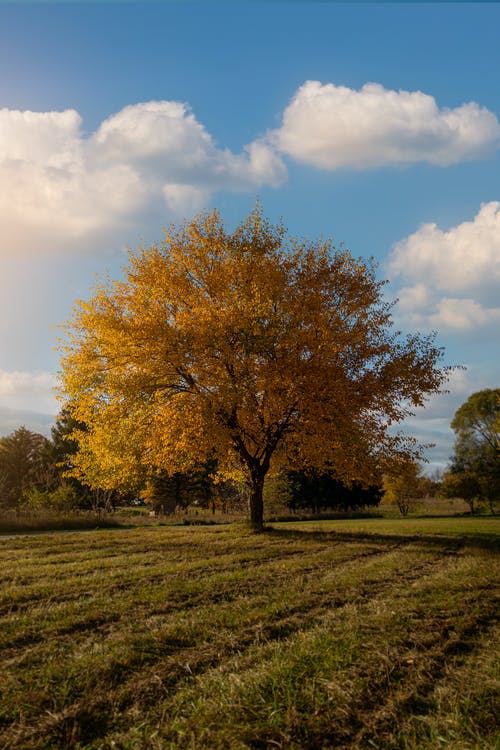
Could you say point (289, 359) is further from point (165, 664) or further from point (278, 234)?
point (165, 664)

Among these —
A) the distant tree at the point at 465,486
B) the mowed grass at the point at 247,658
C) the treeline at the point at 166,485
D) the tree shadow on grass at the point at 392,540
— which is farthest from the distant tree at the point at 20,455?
the mowed grass at the point at 247,658

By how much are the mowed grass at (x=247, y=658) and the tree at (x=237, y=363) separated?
27.3ft

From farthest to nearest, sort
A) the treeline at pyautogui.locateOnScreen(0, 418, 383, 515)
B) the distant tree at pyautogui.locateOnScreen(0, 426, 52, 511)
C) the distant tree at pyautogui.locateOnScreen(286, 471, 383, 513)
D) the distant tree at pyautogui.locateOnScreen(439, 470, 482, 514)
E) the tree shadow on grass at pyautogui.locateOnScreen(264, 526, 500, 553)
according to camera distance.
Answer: the distant tree at pyautogui.locateOnScreen(0, 426, 52, 511), the distant tree at pyautogui.locateOnScreen(286, 471, 383, 513), the treeline at pyautogui.locateOnScreen(0, 418, 383, 515), the distant tree at pyautogui.locateOnScreen(439, 470, 482, 514), the tree shadow on grass at pyautogui.locateOnScreen(264, 526, 500, 553)

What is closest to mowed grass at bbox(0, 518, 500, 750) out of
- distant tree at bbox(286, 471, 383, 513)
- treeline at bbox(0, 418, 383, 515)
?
treeline at bbox(0, 418, 383, 515)

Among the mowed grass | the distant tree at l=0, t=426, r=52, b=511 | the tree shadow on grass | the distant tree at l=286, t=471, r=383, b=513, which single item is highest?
the distant tree at l=0, t=426, r=52, b=511

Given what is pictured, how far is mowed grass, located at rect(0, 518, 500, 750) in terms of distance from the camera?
3.97 meters

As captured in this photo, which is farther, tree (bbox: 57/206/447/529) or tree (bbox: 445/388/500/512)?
tree (bbox: 445/388/500/512)

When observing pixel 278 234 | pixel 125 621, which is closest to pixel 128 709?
pixel 125 621

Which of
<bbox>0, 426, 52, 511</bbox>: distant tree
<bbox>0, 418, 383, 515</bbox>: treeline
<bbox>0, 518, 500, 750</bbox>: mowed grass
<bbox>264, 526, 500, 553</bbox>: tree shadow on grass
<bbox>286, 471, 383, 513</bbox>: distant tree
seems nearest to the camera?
<bbox>0, 518, 500, 750</bbox>: mowed grass

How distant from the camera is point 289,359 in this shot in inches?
733

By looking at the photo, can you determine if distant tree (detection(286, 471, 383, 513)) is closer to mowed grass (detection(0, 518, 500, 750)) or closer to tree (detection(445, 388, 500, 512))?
tree (detection(445, 388, 500, 512))

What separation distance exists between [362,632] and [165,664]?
2386 millimetres

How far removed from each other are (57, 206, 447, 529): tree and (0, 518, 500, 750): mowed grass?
8331mm

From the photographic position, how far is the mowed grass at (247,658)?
397 cm
